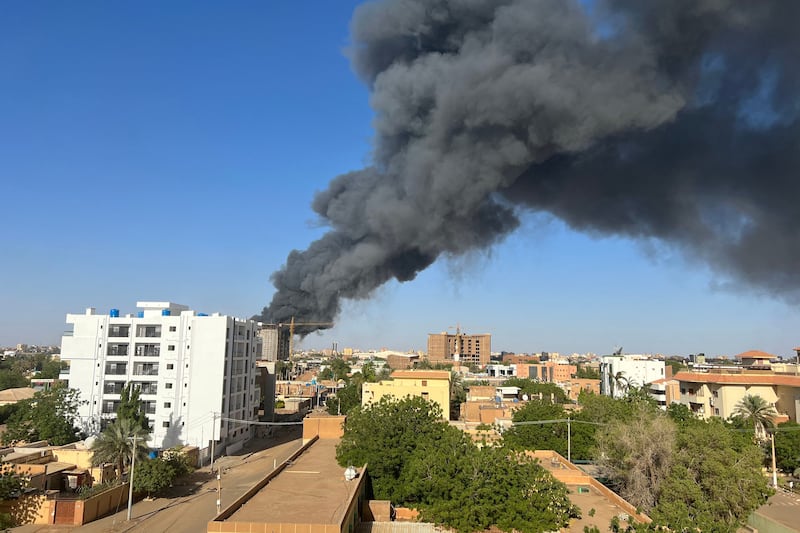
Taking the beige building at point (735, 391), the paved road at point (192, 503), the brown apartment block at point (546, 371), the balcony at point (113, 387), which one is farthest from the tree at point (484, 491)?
the brown apartment block at point (546, 371)

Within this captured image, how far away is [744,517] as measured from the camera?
18.8m

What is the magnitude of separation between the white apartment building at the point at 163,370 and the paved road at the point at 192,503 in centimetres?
298

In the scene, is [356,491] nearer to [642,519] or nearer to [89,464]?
[642,519]

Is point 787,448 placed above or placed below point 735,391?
below

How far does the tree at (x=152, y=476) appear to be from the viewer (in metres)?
24.2

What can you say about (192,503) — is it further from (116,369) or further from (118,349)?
(118,349)

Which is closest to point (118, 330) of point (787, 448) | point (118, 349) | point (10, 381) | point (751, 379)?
point (118, 349)

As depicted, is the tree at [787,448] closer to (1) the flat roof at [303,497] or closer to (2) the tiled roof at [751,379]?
(2) the tiled roof at [751,379]

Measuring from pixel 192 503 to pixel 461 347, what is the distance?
453 ft

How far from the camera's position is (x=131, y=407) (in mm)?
32094

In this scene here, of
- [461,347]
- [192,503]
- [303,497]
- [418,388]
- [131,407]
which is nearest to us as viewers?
[303,497]

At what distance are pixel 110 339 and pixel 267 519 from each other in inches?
1121

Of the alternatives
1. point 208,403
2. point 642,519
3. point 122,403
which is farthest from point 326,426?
point 642,519

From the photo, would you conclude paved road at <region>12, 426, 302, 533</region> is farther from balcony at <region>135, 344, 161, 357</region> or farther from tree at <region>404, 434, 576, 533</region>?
tree at <region>404, 434, 576, 533</region>
